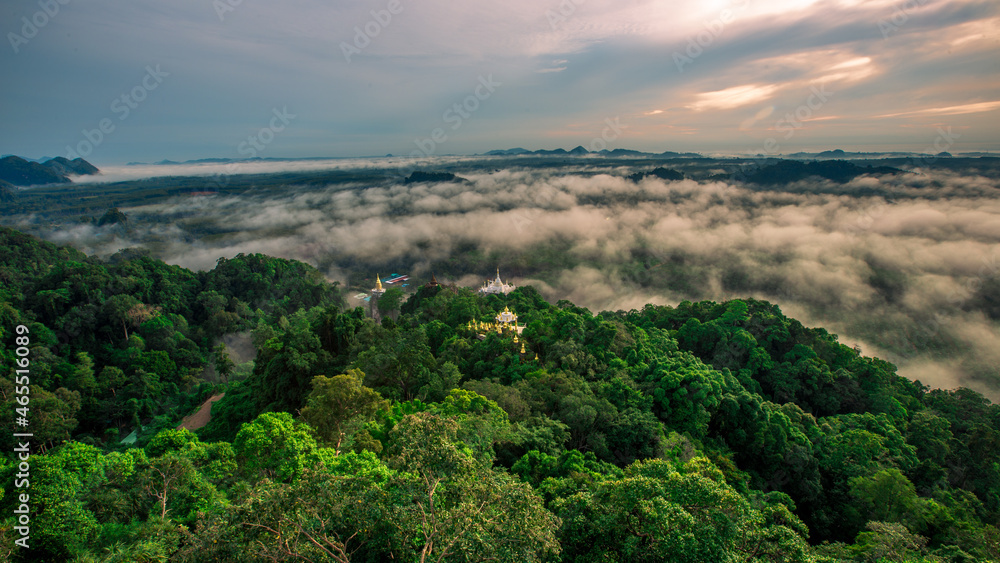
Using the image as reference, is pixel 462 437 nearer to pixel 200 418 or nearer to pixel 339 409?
pixel 339 409

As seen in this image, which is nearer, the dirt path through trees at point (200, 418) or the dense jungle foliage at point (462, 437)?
the dense jungle foliage at point (462, 437)

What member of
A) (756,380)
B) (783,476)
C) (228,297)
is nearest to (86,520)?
(783,476)

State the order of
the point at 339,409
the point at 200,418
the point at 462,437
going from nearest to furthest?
the point at 462,437 → the point at 339,409 → the point at 200,418

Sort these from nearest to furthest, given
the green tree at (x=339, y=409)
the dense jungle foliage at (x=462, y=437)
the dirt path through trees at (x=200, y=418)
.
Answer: the dense jungle foliage at (x=462, y=437)
the green tree at (x=339, y=409)
the dirt path through trees at (x=200, y=418)

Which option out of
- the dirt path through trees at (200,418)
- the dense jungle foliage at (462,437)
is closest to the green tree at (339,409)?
the dense jungle foliage at (462,437)

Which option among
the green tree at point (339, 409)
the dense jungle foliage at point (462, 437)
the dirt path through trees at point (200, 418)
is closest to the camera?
the dense jungle foliage at point (462, 437)

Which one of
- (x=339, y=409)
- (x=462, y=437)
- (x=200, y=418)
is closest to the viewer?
(x=462, y=437)

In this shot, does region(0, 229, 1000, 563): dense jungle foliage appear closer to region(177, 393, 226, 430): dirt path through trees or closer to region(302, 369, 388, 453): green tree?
region(302, 369, 388, 453): green tree

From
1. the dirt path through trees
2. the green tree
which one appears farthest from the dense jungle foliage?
the dirt path through trees

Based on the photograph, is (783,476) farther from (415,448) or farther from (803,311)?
(803,311)

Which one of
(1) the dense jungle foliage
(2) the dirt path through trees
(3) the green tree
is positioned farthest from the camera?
(2) the dirt path through trees

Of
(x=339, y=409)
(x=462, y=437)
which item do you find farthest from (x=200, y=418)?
(x=462, y=437)

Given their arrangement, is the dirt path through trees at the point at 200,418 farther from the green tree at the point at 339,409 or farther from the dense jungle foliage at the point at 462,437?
the green tree at the point at 339,409
